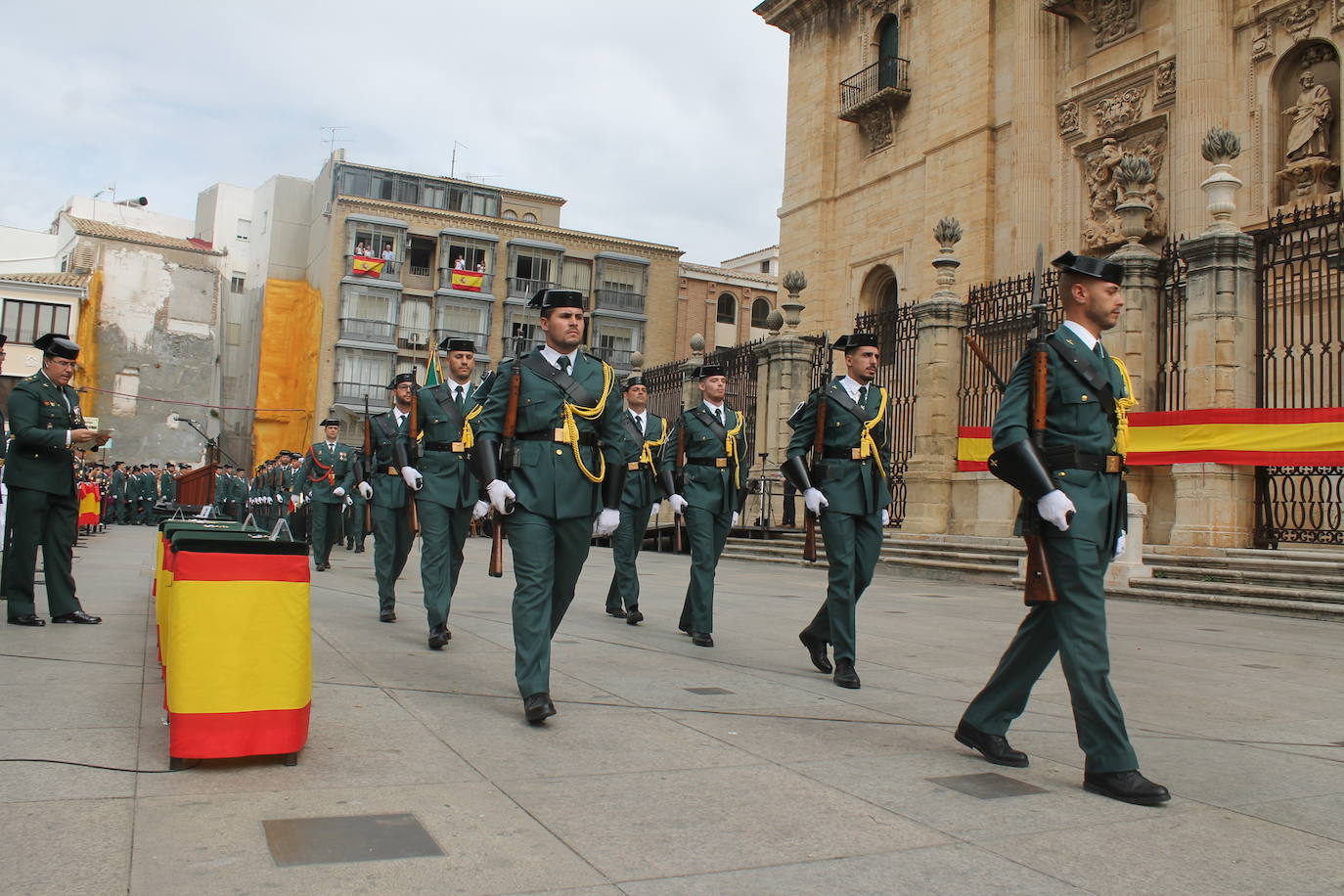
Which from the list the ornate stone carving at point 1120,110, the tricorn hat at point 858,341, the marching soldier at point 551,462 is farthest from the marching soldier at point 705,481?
the ornate stone carving at point 1120,110

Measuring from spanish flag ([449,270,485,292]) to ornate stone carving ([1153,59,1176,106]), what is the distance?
35.6m

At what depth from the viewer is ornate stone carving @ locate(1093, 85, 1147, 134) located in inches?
898

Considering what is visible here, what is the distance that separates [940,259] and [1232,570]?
7824 millimetres

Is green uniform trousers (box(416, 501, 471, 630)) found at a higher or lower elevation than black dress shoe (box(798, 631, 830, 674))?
higher

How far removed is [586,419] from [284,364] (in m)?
53.0

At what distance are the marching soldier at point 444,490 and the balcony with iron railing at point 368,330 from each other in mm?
43295

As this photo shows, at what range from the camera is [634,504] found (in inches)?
420

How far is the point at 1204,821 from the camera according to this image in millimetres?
3922

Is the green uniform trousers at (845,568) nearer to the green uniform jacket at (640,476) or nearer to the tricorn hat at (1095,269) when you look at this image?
the tricorn hat at (1095,269)

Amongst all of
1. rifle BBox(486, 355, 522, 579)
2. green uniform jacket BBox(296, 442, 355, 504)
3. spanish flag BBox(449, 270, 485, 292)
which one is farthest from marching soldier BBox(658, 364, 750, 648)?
spanish flag BBox(449, 270, 485, 292)

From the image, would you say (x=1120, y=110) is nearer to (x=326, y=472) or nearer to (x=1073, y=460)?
(x=326, y=472)

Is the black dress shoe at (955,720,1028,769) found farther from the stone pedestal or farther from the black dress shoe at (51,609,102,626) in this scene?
the stone pedestal

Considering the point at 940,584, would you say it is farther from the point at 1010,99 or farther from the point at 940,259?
the point at 1010,99

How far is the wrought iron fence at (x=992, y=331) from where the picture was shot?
17.5 metres
